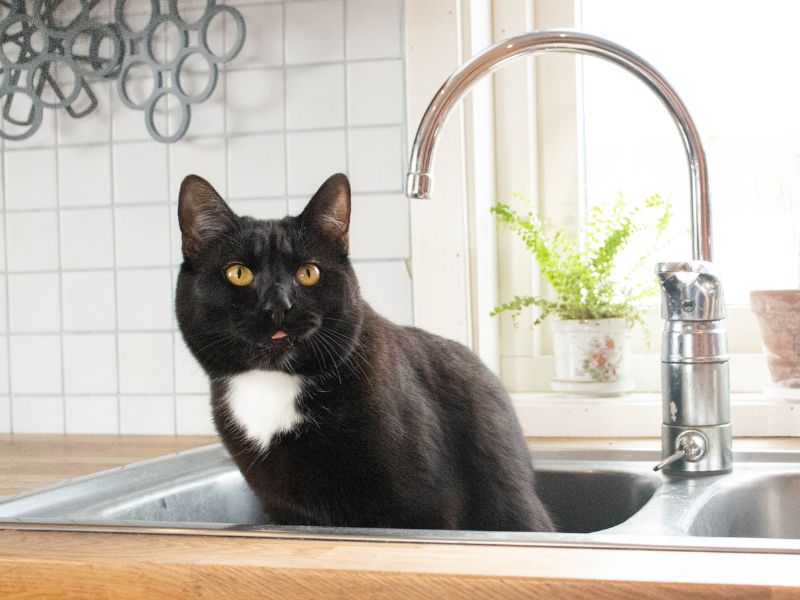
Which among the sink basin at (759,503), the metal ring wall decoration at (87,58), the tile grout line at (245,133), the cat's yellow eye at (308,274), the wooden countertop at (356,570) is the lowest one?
the sink basin at (759,503)

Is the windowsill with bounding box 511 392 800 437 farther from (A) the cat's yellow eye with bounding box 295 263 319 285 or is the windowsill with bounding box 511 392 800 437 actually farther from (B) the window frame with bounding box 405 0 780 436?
(A) the cat's yellow eye with bounding box 295 263 319 285

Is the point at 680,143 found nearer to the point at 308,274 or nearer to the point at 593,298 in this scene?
the point at 593,298

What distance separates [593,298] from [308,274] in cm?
73

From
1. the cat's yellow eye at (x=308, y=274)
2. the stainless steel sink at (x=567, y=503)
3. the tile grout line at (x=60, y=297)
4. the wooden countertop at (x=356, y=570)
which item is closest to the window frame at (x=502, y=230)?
the stainless steel sink at (x=567, y=503)

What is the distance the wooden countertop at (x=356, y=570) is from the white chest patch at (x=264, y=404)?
161 mm

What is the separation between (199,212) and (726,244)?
1.06m

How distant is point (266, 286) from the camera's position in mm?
916

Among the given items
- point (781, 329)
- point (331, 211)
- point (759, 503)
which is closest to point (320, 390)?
point (331, 211)

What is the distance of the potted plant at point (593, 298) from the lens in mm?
1536

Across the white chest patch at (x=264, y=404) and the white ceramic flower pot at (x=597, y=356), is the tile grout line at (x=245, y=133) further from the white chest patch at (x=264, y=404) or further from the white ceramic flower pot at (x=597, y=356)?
the white chest patch at (x=264, y=404)

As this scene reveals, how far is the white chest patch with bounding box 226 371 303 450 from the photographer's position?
920 millimetres

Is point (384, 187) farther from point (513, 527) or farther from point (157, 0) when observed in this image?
point (513, 527)

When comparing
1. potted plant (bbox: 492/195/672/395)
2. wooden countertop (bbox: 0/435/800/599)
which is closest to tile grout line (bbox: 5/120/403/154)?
potted plant (bbox: 492/195/672/395)

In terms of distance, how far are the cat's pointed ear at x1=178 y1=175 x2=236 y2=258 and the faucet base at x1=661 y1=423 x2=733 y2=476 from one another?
1.89ft
